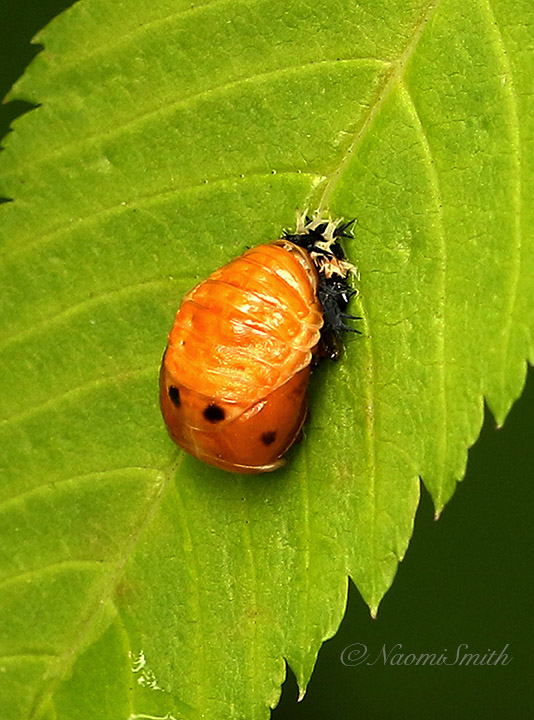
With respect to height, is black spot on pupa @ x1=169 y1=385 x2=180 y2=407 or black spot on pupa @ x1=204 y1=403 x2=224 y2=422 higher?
black spot on pupa @ x1=169 y1=385 x2=180 y2=407

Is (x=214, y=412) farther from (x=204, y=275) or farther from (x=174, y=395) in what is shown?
(x=204, y=275)

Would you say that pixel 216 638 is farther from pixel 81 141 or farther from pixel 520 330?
pixel 81 141

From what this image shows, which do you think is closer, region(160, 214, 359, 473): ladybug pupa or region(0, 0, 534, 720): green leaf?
region(0, 0, 534, 720): green leaf

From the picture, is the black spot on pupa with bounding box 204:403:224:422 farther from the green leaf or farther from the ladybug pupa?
the green leaf

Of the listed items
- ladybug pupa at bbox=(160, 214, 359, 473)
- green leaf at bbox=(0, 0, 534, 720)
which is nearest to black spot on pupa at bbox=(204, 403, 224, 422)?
ladybug pupa at bbox=(160, 214, 359, 473)

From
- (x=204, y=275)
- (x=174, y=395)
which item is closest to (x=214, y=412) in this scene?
(x=174, y=395)

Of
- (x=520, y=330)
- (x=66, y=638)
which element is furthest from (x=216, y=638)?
(x=520, y=330)

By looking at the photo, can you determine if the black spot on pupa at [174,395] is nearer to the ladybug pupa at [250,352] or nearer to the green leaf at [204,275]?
the ladybug pupa at [250,352]
